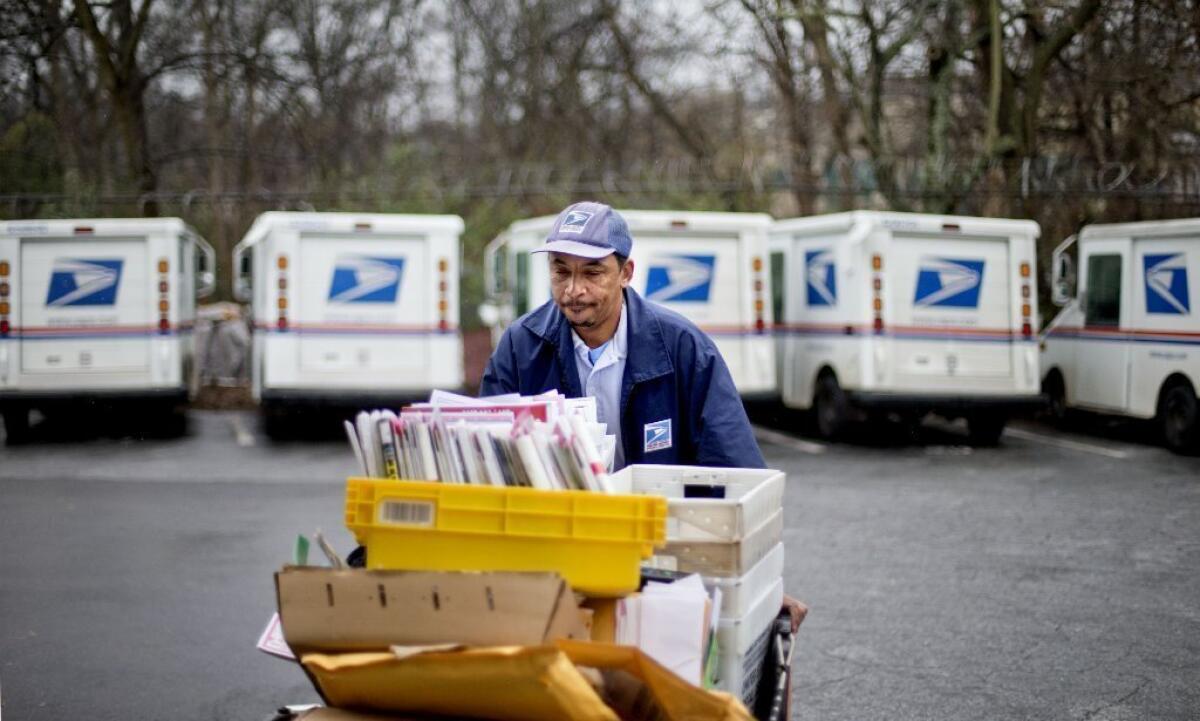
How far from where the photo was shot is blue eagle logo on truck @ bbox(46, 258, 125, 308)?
16281 mm

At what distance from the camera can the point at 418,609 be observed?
9.77ft

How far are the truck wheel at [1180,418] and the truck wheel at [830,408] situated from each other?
3285 millimetres

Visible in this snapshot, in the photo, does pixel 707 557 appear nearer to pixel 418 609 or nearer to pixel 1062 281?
pixel 418 609

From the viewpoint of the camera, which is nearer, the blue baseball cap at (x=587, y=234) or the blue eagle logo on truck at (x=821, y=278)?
the blue baseball cap at (x=587, y=234)

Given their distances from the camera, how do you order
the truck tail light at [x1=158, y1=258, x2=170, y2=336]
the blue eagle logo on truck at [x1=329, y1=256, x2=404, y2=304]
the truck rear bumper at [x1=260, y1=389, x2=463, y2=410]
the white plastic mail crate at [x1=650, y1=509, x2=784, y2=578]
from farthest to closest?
the truck tail light at [x1=158, y1=258, x2=170, y2=336], the blue eagle logo on truck at [x1=329, y1=256, x2=404, y2=304], the truck rear bumper at [x1=260, y1=389, x2=463, y2=410], the white plastic mail crate at [x1=650, y1=509, x2=784, y2=578]

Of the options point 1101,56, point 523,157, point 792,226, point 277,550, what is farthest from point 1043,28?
point 277,550

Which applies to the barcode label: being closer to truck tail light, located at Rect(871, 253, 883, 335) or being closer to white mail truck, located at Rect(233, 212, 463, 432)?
Answer: white mail truck, located at Rect(233, 212, 463, 432)

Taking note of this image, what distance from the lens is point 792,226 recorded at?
1744cm

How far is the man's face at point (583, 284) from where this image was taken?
4230 millimetres

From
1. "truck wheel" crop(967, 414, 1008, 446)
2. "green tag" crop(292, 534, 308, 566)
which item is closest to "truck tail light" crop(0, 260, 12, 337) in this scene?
"truck wheel" crop(967, 414, 1008, 446)

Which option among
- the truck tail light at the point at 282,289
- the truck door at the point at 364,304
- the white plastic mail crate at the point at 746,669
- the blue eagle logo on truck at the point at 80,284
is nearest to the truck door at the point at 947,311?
the truck door at the point at 364,304

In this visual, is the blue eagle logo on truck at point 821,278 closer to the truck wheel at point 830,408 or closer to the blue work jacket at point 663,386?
the truck wheel at point 830,408

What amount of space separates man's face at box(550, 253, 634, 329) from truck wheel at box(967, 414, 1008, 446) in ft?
41.1

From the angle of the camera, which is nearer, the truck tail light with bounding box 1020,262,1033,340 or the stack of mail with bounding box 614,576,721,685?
the stack of mail with bounding box 614,576,721,685
